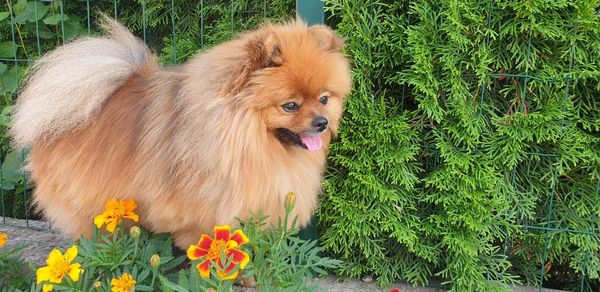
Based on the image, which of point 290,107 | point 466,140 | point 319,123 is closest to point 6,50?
point 290,107

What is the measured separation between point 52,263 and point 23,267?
817 millimetres

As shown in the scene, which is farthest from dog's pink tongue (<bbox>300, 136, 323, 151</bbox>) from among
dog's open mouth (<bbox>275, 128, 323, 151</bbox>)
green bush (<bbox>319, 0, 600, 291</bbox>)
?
green bush (<bbox>319, 0, 600, 291</bbox>)

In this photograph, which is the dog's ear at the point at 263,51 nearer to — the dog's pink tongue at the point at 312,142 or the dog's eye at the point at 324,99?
the dog's eye at the point at 324,99

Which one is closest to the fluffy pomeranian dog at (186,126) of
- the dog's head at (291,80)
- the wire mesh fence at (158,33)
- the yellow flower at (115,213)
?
the dog's head at (291,80)

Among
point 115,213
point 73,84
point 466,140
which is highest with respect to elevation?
point 73,84

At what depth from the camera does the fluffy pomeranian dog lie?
2.18 meters

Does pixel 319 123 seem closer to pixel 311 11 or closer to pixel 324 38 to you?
pixel 324 38

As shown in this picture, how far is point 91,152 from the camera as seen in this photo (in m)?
2.56

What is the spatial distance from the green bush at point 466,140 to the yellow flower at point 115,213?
45.2 inches

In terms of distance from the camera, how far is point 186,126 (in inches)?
88.9

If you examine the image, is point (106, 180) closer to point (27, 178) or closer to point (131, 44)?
point (131, 44)

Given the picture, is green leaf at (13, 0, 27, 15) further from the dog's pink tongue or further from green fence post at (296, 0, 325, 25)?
the dog's pink tongue

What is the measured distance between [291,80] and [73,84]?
117 centimetres

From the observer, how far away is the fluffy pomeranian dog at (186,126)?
2182mm
